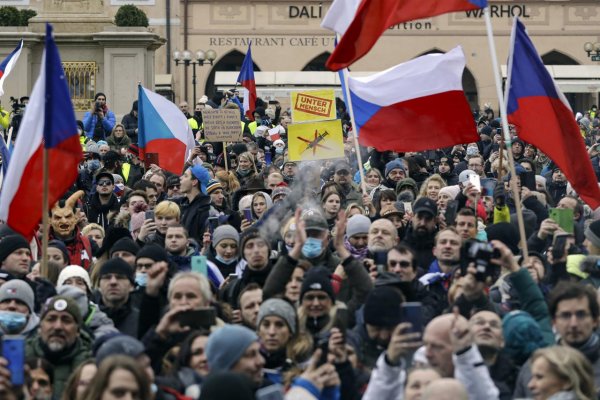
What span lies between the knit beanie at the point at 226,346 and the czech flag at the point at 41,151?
9.56ft

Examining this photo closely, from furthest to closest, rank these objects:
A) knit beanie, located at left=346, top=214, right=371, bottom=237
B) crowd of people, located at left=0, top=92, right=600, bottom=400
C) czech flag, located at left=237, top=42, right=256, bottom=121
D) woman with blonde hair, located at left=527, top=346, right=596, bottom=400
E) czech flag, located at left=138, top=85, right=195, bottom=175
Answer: czech flag, located at left=237, top=42, right=256, bottom=121 < czech flag, located at left=138, top=85, right=195, bottom=175 < knit beanie, located at left=346, top=214, right=371, bottom=237 < crowd of people, located at left=0, top=92, right=600, bottom=400 < woman with blonde hair, located at left=527, top=346, right=596, bottom=400

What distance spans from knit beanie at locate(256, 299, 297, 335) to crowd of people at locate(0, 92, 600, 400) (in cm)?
1

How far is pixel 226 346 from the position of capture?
8.26m

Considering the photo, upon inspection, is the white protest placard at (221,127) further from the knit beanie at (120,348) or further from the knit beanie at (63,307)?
the knit beanie at (120,348)

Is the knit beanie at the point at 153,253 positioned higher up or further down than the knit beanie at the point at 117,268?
higher up

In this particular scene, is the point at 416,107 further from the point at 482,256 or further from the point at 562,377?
the point at 562,377

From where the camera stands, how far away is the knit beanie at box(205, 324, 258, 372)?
324 inches

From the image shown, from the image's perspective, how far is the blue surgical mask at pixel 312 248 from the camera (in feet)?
37.0

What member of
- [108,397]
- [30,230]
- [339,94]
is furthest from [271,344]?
[339,94]

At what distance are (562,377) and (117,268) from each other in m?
3.88

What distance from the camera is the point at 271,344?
30.2ft

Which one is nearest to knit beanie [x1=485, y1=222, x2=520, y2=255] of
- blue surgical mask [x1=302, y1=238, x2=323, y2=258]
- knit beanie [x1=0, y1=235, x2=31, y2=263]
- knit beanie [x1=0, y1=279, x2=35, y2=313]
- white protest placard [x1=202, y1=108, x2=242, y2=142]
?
blue surgical mask [x1=302, y1=238, x2=323, y2=258]

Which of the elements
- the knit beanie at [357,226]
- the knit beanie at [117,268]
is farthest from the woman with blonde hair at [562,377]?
the knit beanie at [357,226]

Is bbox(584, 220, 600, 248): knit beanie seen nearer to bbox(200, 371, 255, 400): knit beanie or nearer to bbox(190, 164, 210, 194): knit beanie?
bbox(200, 371, 255, 400): knit beanie
